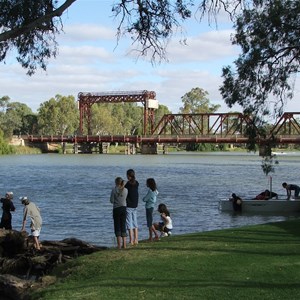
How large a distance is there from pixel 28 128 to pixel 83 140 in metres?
35.0

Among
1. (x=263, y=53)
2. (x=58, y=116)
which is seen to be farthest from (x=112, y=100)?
(x=263, y=53)

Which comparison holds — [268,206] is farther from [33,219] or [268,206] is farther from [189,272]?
[189,272]

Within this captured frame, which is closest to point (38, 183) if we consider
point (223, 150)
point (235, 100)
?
point (235, 100)

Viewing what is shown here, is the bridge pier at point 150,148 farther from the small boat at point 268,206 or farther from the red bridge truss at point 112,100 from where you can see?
the small boat at point 268,206

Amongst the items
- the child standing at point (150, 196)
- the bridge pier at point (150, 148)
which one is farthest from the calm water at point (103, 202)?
the bridge pier at point (150, 148)

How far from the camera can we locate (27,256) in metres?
16.4

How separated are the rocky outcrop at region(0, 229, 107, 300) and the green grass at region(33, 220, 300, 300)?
4.19 ft

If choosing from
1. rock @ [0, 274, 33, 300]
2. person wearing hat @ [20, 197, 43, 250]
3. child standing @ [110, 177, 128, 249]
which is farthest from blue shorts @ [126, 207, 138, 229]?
rock @ [0, 274, 33, 300]

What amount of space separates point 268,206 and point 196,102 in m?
157

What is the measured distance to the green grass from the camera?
32.9 ft

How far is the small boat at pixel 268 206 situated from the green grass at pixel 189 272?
1804cm

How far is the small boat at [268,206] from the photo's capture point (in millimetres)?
33250

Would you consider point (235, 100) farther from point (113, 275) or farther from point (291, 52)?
point (113, 275)

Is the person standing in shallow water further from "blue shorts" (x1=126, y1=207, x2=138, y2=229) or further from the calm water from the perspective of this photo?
the calm water
